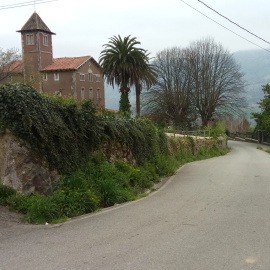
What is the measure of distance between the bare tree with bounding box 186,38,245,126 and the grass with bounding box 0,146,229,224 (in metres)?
43.9

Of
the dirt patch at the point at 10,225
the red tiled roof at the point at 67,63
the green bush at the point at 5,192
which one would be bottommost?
the dirt patch at the point at 10,225

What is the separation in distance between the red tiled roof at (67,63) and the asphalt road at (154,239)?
50.9m

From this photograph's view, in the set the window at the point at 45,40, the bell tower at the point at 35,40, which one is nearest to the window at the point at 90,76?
the bell tower at the point at 35,40

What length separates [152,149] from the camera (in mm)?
14164

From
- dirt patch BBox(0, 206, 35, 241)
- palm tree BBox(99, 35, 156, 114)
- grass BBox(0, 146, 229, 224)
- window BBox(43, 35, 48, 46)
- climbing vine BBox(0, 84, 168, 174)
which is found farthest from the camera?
window BBox(43, 35, 48, 46)

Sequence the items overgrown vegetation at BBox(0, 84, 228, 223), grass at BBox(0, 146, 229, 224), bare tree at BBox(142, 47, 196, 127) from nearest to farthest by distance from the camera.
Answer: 1. grass at BBox(0, 146, 229, 224)
2. overgrown vegetation at BBox(0, 84, 228, 223)
3. bare tree at BBox(142, 47, 196, 127)

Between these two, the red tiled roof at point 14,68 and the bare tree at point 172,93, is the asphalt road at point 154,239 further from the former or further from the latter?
the bare tree at point 172,93

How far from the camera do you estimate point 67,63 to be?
191 feet

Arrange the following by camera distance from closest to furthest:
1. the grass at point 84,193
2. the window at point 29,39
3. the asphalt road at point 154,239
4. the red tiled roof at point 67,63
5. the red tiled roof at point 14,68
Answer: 1. the asphalt road at point 154,239
2. the grass at point 84,193
3. the red tiled roof at point 14,68
4. the window at point 29,39
5. the red tiled roof at point 67,63

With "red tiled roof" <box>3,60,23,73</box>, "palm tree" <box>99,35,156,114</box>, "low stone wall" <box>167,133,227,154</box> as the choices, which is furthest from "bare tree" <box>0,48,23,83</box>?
"low stone wall" <box>167,133,227,154</box>

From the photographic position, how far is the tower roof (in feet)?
182

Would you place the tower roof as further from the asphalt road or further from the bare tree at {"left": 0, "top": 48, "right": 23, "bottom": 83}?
the asphalt road

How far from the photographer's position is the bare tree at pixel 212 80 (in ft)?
175

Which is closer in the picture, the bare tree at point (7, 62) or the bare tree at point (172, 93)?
the bare tree at point (7, 62)
